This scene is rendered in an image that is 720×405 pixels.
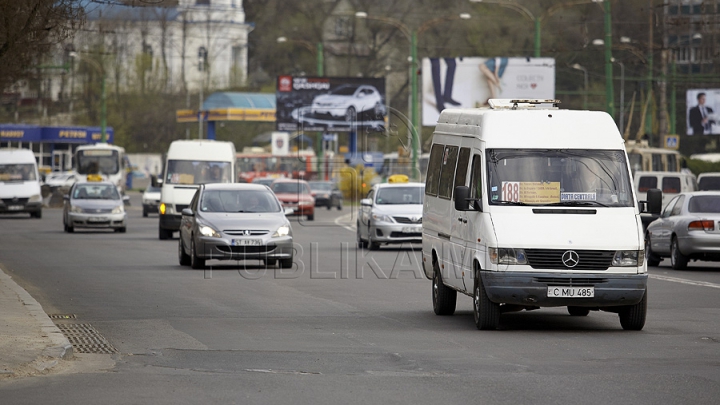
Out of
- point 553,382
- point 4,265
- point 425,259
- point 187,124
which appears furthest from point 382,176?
point 553,382

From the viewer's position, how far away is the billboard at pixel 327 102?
228 feet

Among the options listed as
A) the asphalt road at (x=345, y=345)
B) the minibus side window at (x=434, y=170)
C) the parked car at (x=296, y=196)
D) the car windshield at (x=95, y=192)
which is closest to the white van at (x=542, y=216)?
the asphalt road at (x=345, y=345)

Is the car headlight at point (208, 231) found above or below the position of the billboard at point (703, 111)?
below

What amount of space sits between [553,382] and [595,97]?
257 feet

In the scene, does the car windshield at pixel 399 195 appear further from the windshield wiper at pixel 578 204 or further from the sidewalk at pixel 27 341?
the windshield wiper at pixel 578 204

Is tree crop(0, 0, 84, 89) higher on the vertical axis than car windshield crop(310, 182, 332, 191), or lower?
higher

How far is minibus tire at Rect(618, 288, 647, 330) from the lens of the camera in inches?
525

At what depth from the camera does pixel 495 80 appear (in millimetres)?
59781

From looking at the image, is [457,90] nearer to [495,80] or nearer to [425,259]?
[495,80]

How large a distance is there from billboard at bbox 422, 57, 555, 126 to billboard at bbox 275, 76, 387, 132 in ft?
31.2

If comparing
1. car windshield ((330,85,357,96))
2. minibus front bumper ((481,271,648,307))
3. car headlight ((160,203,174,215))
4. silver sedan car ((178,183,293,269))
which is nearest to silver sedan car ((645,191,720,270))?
silver sedan car ((178,183,293,269))

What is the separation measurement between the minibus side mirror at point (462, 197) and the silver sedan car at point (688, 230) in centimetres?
1060

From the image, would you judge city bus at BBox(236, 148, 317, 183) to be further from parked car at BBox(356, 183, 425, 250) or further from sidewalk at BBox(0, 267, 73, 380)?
sidewalk at BBox(0, 267, 73, 380)

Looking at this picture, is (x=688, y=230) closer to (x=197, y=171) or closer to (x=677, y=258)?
(x=677, y=258)
